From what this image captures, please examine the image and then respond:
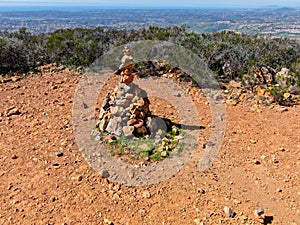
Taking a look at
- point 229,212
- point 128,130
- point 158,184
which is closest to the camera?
point 229,212

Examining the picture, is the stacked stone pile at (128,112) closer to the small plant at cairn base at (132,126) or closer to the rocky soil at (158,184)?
the small plant at cairn base at (132,126)

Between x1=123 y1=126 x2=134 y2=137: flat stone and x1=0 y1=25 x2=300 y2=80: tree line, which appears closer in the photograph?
x1=123 y1=126 x2=134 y2=137: flat stone

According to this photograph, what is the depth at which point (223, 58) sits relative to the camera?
8586mm

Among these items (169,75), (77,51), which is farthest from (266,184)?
(77,51)

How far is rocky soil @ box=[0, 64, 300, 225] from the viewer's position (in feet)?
11.5

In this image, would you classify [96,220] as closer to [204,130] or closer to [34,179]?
[34,179]

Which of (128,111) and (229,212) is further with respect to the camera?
(128,111)

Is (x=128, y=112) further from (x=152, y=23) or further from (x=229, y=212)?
(x=152, y=23)

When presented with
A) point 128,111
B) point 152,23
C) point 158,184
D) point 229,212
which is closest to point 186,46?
point 128,111

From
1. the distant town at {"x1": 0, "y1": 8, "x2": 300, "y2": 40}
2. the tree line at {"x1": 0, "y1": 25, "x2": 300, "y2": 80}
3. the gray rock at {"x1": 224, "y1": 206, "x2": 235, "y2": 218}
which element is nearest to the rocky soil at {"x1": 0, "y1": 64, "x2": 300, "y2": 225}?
the gray rock at {"x1": 224, "y1": 206, "x2": 235, "y2": 218}

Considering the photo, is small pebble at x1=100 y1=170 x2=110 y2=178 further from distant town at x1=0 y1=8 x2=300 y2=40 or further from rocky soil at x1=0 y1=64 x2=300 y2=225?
distant town at x1=0 y1=8 x2=300 y2=40

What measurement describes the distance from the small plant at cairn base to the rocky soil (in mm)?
500

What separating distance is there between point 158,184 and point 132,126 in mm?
1220

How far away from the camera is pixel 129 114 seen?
16.2ft
